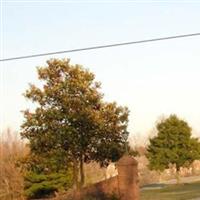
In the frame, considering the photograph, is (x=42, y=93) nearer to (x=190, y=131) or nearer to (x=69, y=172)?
(x=69, y=172)

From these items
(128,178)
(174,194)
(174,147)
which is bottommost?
(174,194)

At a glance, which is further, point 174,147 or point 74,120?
point 174,147

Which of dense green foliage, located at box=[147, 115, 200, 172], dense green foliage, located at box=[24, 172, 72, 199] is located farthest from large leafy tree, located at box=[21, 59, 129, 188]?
dense green foliage, located at box=[147, 115, 200, 172]

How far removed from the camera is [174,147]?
172 feet

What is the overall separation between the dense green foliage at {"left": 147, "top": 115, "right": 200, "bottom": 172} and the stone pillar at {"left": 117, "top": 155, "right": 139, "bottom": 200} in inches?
1359

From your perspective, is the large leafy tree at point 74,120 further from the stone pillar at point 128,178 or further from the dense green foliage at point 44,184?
the stone pillar at point 128,178

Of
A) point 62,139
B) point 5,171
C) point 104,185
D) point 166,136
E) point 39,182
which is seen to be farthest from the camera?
point 166,136

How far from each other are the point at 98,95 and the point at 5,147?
1588 cm

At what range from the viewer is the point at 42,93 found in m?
29.3

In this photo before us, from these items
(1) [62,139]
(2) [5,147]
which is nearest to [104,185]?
(1) [62,139]

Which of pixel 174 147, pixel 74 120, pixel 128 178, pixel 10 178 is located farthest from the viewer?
pixel 174 147

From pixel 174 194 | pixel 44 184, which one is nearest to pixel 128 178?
pixel 44 184

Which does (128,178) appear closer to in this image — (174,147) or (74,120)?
(74,120)

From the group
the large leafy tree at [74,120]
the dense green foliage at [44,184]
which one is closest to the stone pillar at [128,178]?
the large leafy tree at [74,120]
